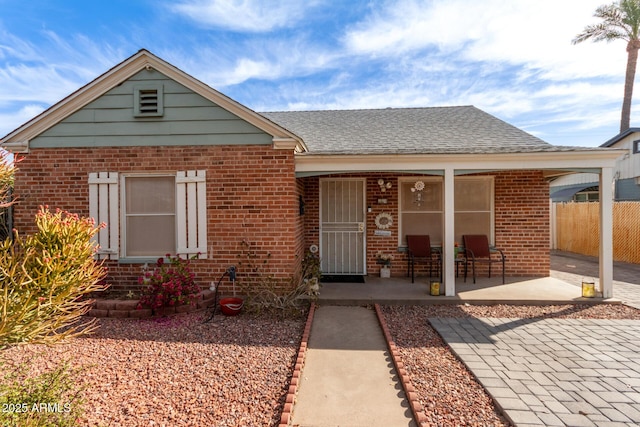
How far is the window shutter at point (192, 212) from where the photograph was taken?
6.00 metres

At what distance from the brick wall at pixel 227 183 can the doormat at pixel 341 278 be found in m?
1.64

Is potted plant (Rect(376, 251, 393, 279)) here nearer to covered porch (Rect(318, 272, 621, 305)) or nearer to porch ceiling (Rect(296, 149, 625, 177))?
covered porch (Rect(318, 272, 621, 305))

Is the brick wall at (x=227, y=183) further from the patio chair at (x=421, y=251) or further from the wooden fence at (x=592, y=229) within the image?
the wooden fence at (x=592, y=229)

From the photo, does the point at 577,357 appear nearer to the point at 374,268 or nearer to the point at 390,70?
the point at 374,268

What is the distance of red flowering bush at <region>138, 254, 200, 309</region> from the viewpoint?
511 cm

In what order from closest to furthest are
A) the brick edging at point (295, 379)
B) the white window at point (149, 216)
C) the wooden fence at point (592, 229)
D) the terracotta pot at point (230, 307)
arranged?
the brick edging at point (295, 379), the terracotta pot at point (230, 307), the white window at point (149, 216), the wooden fence at point (592, 229)

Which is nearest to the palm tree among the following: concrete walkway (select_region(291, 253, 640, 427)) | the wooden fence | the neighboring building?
the neighboring building

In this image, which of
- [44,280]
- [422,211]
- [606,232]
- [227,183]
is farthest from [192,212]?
[606,232]

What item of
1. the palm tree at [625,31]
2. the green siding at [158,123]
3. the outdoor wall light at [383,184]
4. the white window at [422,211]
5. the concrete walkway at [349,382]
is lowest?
the concrete walkway at [349,382]

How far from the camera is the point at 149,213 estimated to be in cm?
622

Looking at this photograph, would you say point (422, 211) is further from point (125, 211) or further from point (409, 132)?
point (125, 211)

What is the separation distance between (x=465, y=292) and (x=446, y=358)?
2.79 metres

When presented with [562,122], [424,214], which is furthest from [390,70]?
[562,122]

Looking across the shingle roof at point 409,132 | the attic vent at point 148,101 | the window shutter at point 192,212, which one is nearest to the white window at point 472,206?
the shingle roof at point 409,132
